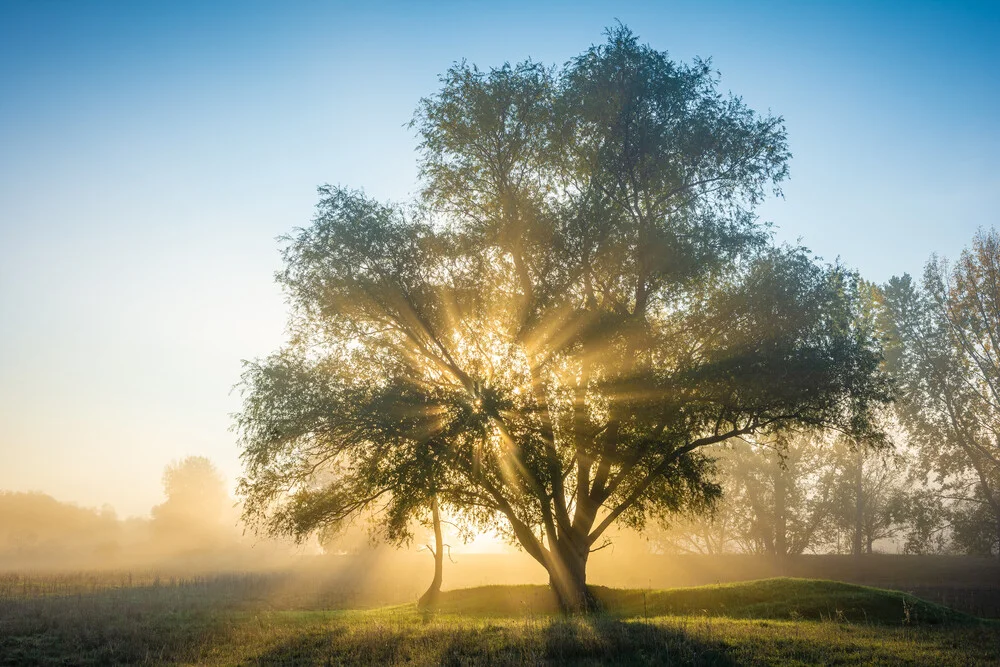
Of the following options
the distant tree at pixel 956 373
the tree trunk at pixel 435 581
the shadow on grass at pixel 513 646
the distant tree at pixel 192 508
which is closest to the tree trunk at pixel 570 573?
the tree trunk at pixel 435 581

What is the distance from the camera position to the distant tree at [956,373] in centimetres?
3741

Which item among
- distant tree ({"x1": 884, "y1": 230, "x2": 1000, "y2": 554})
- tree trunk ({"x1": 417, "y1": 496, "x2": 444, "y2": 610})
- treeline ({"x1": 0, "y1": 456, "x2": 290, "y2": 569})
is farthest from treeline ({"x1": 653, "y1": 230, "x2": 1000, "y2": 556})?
treeline ({"x1": 0, "y1": 456, "x2": 290, "y2": 569})

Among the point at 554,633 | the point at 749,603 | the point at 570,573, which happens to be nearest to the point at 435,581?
the point at 570,573

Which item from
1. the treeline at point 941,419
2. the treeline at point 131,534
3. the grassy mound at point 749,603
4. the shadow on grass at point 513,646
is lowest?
the treeline at point 131,534

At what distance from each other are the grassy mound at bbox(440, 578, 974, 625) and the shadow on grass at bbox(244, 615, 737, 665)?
5021 mm

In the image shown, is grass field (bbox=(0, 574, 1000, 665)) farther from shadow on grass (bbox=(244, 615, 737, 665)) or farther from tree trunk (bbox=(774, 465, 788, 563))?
tree trunk (bbox=(774, 465, 788, 563))

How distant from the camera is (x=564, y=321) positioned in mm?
20969

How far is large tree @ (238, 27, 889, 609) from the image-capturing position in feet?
66.2

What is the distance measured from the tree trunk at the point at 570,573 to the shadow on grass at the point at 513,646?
6551 millimetres

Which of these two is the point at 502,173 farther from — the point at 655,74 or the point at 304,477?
the point at 304,477

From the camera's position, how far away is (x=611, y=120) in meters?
22.4

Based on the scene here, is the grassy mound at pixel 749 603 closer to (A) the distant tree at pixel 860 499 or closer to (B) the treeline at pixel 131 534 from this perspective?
(A) the distant tree at pixel 860 499

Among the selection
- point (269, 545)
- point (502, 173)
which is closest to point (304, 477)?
point (502, 173)

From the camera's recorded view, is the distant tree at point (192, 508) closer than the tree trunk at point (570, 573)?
No
